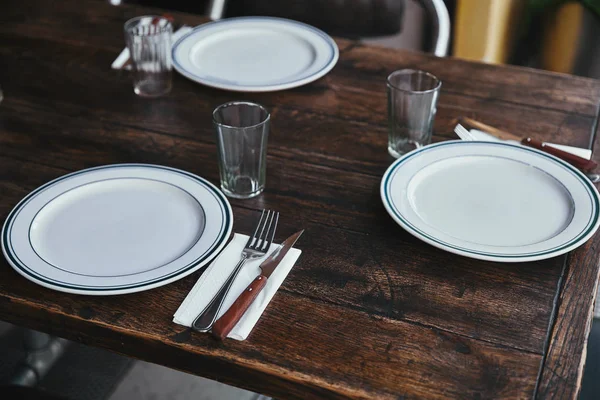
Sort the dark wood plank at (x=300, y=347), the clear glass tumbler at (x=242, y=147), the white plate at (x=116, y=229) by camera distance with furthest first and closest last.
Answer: the clear glass tumbler at (x=242, y=147) < the white plate at (x=116, y=229) < the dark wood plank at (x=300, y=347)

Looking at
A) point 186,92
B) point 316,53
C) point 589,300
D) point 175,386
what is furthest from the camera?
point 175,386

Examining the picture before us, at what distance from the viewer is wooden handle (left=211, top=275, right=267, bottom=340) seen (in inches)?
30.8

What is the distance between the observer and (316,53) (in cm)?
141

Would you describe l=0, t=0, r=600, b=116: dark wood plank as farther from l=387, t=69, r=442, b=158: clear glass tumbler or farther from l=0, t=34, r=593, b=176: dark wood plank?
l=387, t=69, r=442, b=158: clear glass tumbler

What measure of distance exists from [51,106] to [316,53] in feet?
1.67

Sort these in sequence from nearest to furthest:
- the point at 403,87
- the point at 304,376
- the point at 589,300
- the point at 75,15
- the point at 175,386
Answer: the point at 304,376, the point at 589,300, the point at 403,87, the point at 75,15, the point at 175,386

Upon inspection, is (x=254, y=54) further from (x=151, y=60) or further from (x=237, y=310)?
(x=237, y=310)

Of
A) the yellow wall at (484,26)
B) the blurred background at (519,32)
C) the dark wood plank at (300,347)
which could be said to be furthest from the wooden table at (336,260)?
the yellow wall at (484,26)

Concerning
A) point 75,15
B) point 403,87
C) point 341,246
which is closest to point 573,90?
point 403,87

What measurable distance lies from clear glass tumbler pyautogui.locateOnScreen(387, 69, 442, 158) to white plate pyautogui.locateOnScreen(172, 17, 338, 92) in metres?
0.25

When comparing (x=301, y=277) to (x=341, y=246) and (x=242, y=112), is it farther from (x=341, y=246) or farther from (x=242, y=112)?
(x=242, y=112)

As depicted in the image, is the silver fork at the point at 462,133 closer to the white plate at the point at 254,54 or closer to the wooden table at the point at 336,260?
the wooden table at the point at 336,260

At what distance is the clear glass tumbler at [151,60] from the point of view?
126 centimetres

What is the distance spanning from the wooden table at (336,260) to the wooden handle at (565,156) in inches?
2.9
